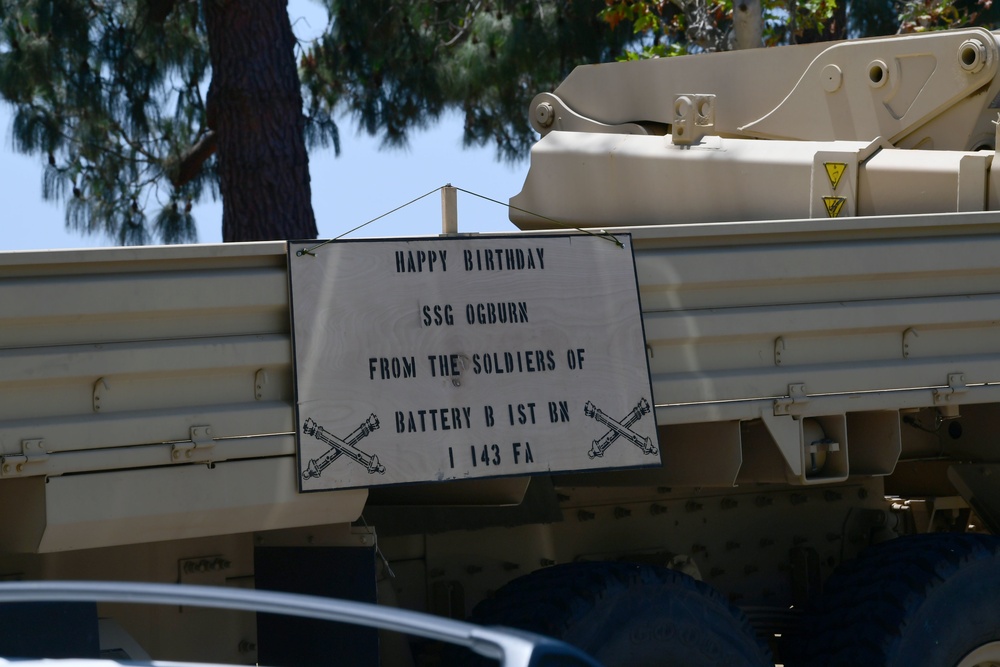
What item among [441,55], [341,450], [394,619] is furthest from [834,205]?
[441,55]

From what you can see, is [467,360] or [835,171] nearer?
[467,360]

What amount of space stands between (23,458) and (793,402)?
83.0 inches

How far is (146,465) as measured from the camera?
10.7ft

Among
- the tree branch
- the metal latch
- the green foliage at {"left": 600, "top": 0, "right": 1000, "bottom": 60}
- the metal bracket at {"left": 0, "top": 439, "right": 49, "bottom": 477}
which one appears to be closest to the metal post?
the metal bracket at {"left": 0, "top": 439, "right": 49, "bottom": 477}

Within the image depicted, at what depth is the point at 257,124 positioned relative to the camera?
10.2 m

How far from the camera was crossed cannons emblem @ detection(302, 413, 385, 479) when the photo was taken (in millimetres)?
3434

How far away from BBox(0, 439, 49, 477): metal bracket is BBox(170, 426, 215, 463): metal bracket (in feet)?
0.97

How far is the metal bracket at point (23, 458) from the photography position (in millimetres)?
3084

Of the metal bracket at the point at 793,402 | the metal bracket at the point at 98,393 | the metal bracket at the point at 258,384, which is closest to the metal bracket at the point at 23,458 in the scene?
the metal bracket at the point at 98,393

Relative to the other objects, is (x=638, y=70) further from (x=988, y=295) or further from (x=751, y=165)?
(x=988, y=295)

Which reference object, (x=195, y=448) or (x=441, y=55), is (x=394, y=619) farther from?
(x=441, y=55)

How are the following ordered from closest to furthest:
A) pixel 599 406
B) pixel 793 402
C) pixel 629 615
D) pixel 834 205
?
pixel 599 406, pixel 629 615, pixel 793 402, pixel 834 205

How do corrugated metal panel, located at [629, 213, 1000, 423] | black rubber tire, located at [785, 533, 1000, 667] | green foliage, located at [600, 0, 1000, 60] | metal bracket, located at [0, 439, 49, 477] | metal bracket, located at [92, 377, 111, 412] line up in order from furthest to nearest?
green foliage, located at [600, 0, 1000, 60]
black rubber tire, located at [785, 533, 1000, 667]
corrugated metal panel, located at [629, 213, 1000, 423]
metal bracket, located at [92, 377, 111, 412]
metal bracket, located at [0, 439, 49, 477]

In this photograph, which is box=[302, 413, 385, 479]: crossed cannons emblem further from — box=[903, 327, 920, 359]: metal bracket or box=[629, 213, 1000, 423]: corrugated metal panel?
box=[903, 327, 920, 359]: metal bracket
